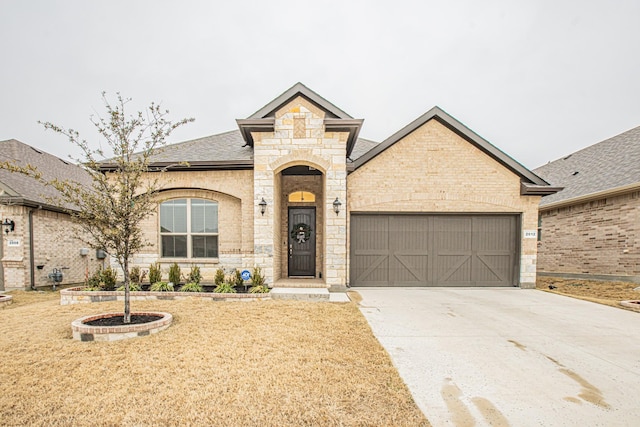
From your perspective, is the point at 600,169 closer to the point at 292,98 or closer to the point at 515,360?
the point at 515,360

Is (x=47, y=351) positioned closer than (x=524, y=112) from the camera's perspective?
Yes

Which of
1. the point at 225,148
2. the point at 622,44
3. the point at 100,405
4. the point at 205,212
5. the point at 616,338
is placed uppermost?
the point at 622,44

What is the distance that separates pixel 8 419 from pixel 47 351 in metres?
1.77

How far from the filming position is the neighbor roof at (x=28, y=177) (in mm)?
9469

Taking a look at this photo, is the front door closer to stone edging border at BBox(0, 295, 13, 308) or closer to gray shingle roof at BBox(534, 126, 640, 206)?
stone edging border at BBox(0, 295, 13, 308)

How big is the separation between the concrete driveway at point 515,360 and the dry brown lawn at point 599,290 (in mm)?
1084

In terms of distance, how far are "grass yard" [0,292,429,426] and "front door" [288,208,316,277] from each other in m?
4.47

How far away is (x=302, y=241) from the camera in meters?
9.70

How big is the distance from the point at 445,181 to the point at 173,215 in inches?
340

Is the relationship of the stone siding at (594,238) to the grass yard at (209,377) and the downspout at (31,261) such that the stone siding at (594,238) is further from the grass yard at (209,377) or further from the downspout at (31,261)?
the downspout at (31,261)

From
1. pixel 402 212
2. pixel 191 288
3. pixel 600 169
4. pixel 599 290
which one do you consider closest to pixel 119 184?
pixel 191 288

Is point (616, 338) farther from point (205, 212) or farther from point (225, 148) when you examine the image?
point (225, 148)

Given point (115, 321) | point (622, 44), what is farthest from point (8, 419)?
point (622, 44)

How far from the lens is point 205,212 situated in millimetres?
8734
